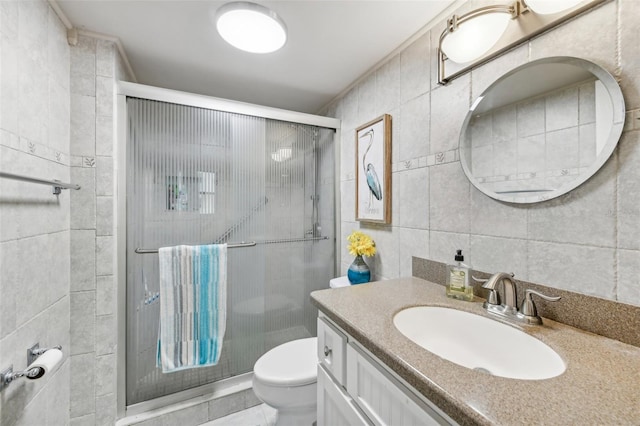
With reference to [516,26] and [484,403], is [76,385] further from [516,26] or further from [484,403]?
[516,26]

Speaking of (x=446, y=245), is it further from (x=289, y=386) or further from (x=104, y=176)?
(x=104, y=176)

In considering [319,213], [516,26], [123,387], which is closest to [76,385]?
[123,387]

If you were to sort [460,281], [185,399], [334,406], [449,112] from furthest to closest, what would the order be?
[185,399]
[449,112]
[460,281]
[334,406]

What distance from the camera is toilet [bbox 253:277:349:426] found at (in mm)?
A: 1240

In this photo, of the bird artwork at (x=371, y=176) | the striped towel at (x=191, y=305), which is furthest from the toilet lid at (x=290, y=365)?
the bird artwork at (x=371, y=176)

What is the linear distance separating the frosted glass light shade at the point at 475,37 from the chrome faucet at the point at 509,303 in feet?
2.77

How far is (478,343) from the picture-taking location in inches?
33.4

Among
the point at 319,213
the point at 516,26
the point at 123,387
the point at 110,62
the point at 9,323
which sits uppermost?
the point at 110,62

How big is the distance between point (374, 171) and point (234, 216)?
0.95 m

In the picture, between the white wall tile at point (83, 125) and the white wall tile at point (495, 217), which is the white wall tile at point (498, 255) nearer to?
the white wall tile at point (495, 217)

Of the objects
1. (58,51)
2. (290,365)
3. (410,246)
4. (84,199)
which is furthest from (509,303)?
(58,51)

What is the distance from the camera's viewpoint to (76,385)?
1289 mm

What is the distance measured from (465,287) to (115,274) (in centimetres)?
170

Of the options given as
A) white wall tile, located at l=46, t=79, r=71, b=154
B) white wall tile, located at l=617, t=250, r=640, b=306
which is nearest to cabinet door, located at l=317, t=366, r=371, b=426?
white wall tile, located at l=617, t=250, r=640, b=306
